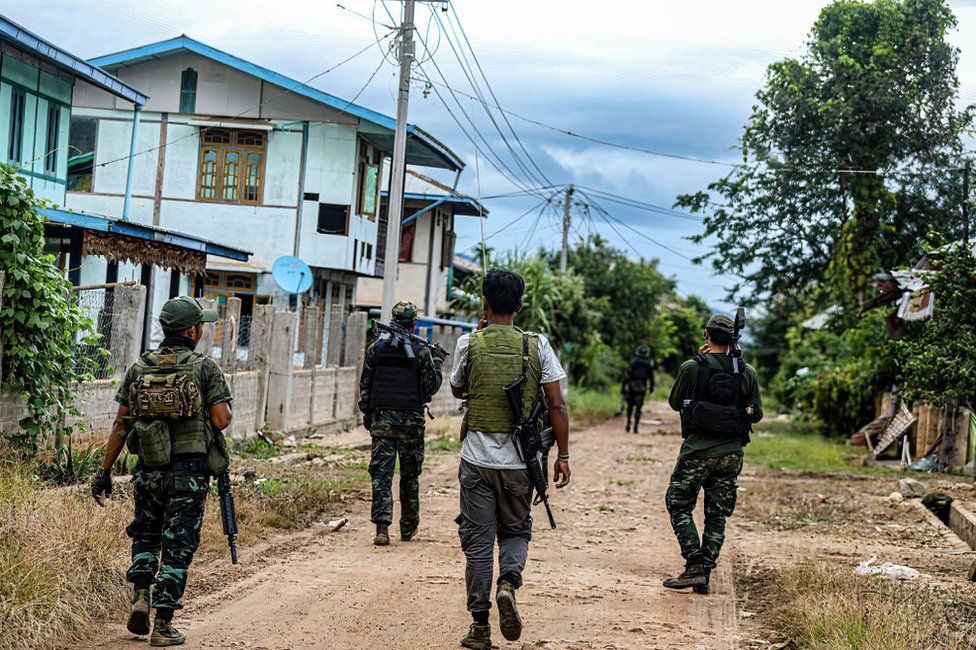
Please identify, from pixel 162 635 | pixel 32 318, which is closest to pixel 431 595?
pixel 162 635

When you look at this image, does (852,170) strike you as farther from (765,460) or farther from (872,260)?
(765,460)

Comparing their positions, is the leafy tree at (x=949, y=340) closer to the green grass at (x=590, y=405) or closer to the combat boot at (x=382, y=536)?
the combat boot at (x=382, y=536)

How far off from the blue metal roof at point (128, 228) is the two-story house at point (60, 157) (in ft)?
0.04

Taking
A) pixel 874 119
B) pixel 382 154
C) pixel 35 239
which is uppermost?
pixel 874 119

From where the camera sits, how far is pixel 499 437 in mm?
6066

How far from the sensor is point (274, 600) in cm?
679

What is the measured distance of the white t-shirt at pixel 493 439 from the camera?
6047 millimetres

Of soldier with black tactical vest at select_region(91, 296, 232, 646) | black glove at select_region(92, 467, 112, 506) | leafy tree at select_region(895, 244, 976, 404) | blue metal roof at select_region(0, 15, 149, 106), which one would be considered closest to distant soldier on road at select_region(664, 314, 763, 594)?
soldier with black tactical vest at select_region(91, 296, 232, 646)

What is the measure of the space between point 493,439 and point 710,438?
2408mm

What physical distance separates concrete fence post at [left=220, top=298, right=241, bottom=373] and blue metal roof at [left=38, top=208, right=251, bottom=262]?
2339 mm

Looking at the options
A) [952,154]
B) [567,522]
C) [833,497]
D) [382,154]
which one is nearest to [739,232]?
[952,154]

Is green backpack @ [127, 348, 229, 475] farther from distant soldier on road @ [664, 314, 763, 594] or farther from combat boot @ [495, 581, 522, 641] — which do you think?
distant soldier on road @ [664, 314, 763, 594]

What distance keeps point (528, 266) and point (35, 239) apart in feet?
69.2

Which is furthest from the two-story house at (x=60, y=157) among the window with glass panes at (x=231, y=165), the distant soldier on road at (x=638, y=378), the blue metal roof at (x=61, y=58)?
the distant soldier on road at (x=638, y=378)
